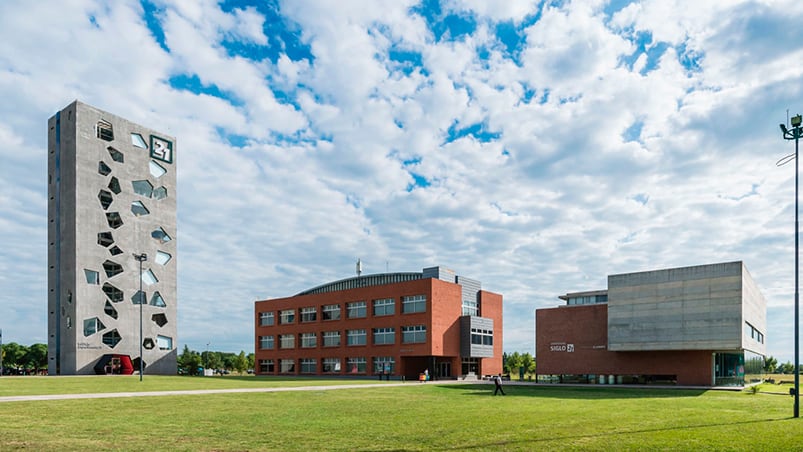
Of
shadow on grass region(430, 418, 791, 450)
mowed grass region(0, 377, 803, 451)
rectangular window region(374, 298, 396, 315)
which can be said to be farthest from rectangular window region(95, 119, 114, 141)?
shadow on grass region(430, 418, 791, 450)

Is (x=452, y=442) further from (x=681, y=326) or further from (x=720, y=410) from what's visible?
(x=681, y=326)

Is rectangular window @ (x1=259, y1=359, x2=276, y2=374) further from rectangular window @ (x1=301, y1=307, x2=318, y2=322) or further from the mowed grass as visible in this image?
the mowed grass

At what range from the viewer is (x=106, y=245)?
7944cm

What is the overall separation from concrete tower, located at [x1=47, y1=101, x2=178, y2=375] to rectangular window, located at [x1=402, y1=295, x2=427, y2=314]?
104 feet

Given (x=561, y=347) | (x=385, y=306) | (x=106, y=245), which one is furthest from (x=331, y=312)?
(x=561, y=347)

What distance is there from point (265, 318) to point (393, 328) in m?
29.0

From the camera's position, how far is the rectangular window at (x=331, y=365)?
3147 inches

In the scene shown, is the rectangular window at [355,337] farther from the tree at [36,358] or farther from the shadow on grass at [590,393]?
the tree at [36,358]

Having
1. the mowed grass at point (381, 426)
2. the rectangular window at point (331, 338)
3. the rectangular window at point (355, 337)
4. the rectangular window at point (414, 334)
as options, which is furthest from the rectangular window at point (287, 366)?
the mowed grass at point (381, 426)

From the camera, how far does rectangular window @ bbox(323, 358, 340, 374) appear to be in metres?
79.9

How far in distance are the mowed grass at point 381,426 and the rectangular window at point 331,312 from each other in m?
53.3

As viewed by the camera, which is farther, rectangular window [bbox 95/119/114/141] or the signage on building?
rectangular window [bbox 95/119/114/141]

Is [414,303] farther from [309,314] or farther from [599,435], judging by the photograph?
[599,435]

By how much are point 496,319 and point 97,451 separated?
71342mm
